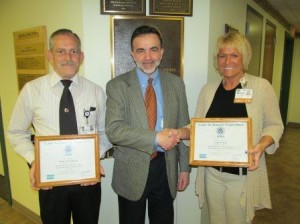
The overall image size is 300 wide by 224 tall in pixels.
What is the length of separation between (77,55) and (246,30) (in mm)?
2602

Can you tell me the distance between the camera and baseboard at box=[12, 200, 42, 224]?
3164mm

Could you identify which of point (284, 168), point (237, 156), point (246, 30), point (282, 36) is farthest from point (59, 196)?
point (282, 36)

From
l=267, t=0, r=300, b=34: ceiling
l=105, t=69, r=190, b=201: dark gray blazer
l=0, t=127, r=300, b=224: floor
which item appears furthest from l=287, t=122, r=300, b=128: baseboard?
l=105, t=69, r=190, b=201: dark gray blazer

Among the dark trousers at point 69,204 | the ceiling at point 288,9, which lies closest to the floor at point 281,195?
the dark trousers at point 69,204

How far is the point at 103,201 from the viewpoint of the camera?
8.21 feet

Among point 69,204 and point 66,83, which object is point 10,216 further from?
point 66,83

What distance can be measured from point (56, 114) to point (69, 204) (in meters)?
0.66

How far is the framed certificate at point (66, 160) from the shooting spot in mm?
1652

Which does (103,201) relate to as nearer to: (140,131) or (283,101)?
(140,131)

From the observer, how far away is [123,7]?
7.16 feet

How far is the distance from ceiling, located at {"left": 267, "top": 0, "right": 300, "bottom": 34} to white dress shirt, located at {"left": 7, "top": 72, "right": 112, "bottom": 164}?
4410 mm

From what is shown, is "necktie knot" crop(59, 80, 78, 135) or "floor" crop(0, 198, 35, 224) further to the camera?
"floor" crop(0, 198, 35, 224)

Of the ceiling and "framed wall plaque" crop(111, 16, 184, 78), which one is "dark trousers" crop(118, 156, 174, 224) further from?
the ceiling

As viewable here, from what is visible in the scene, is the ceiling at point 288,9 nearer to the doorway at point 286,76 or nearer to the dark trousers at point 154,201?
the doorway at point 286,76
